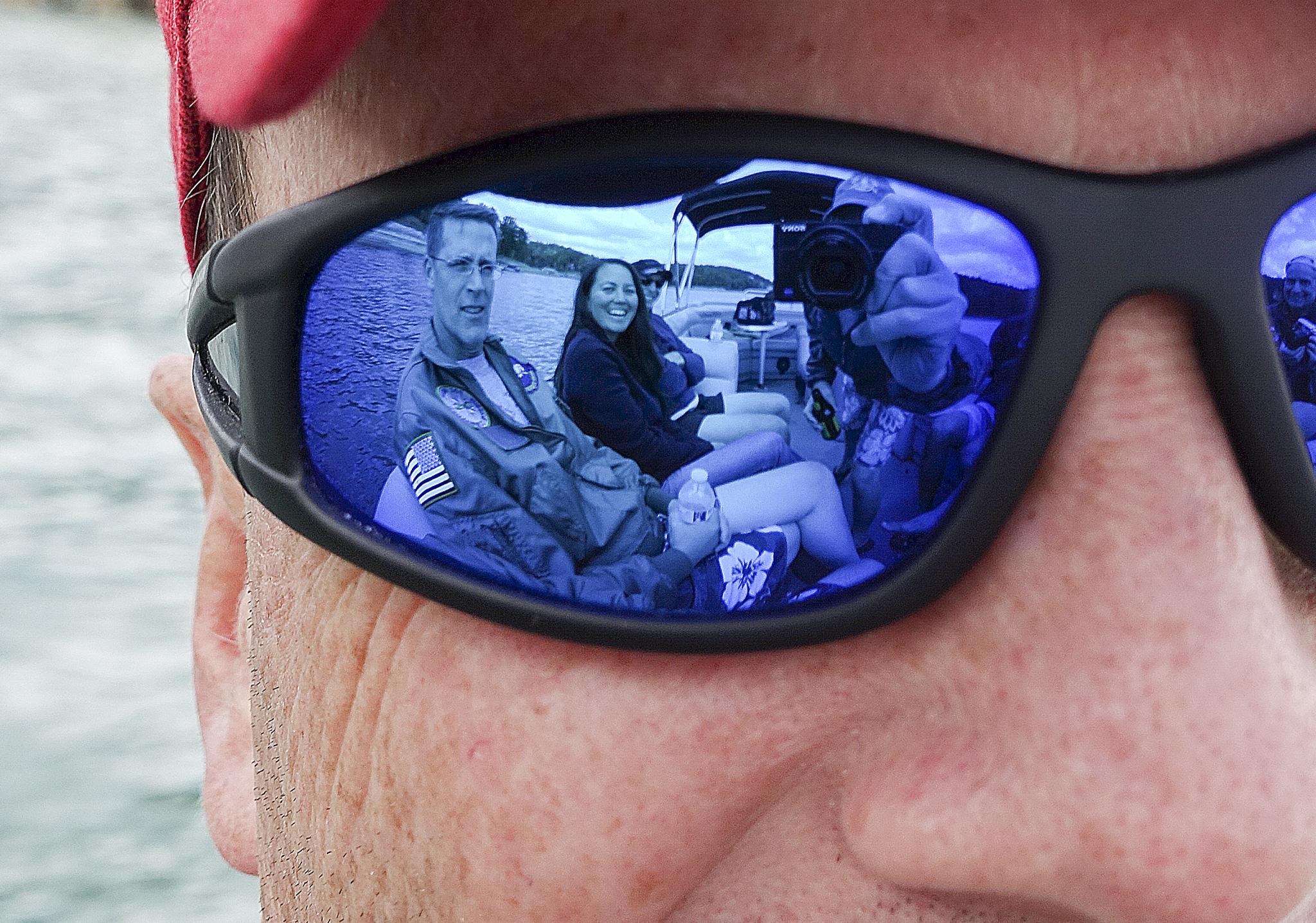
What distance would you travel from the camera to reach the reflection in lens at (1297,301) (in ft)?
2.54

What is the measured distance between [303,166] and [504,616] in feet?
1.38

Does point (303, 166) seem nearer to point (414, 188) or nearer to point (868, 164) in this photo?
point (414, 188)

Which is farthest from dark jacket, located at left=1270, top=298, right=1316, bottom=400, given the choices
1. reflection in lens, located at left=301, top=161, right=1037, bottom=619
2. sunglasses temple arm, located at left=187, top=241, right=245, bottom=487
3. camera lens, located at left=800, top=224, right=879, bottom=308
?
sunglasses temple arm, located at left=187, top=241, right=245, bottom=487

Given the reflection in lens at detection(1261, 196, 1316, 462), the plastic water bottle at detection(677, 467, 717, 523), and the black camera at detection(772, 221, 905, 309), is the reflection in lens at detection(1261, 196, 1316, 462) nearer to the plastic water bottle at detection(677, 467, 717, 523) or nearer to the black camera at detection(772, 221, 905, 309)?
the black camera at detection(772, 221, 905, 309)

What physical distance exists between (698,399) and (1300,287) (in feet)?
1.34

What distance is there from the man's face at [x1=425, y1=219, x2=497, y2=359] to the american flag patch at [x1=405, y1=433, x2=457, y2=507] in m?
0.07

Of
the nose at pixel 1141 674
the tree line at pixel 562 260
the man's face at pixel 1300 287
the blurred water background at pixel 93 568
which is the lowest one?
the blurred water background at pixel 93 568

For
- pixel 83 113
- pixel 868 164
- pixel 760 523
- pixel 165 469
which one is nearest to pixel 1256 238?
pixel 868 164

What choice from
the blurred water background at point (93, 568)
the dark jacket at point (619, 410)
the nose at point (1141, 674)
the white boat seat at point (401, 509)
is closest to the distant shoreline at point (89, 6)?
the blurred water background at point (93, 568)

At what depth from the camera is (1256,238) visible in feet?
2.51

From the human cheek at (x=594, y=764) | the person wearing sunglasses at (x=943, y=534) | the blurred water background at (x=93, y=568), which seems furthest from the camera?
the blurred water background at (x=93, y=568)

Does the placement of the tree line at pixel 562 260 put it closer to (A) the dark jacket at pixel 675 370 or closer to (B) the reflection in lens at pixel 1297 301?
(A) the dark jacket at pixel 675 370

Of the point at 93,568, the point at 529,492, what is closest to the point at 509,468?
the point at 529,492

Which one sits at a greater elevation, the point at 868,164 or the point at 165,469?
the point at 868,164
